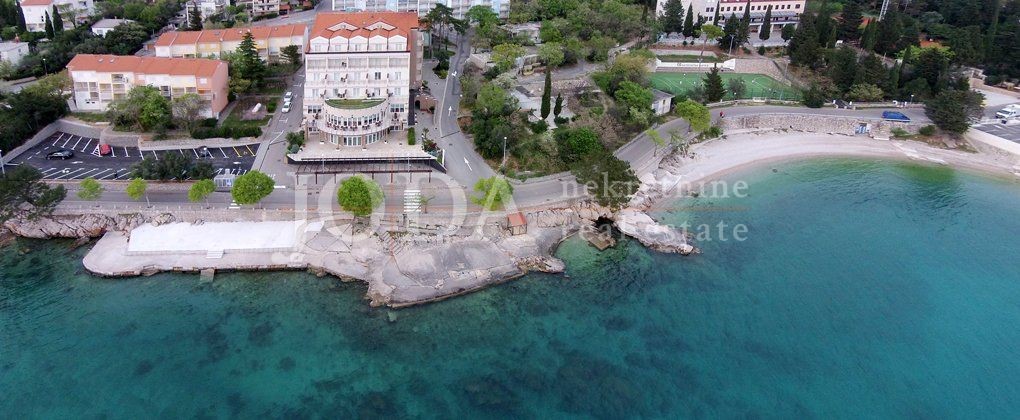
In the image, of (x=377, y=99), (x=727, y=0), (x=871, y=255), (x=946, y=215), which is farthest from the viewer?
(x=727, y=0)

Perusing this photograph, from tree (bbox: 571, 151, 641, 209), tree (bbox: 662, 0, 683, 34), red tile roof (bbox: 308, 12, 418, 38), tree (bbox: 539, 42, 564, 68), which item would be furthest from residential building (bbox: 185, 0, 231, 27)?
tree (bbox: 571, 151, 641, 209)

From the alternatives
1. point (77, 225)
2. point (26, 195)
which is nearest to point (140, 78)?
point (26, 195)

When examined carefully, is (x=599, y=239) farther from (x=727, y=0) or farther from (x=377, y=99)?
(x=727, y=0)

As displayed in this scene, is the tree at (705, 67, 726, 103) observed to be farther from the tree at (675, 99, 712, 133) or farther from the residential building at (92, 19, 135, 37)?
the residential building at (92, 19, 135, 37)

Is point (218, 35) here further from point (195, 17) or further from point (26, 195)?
point (26, 195)

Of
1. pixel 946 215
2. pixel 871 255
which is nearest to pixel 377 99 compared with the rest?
pixel 871 255
